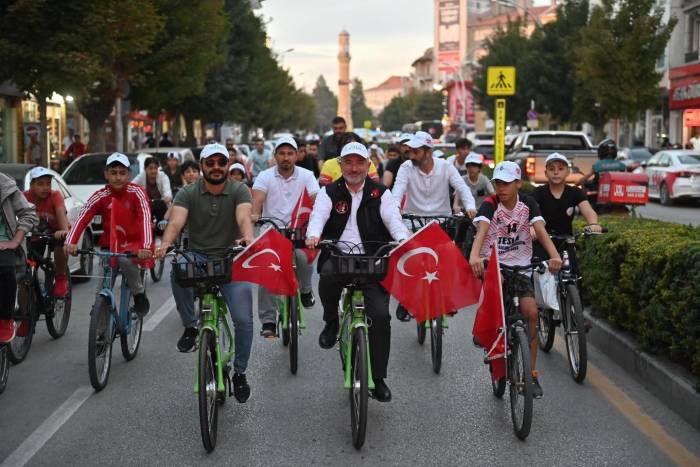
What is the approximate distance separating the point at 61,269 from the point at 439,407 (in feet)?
13.7

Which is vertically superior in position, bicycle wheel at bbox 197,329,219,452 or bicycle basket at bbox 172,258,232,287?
bicycle basket at bbox 172,258,232,287

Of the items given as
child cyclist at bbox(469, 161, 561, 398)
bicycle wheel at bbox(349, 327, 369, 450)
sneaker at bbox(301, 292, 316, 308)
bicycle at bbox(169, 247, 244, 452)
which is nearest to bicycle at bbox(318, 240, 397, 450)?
bicycle wheel at bbox(349, 327, 369, 450)

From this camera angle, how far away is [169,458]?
5719mm

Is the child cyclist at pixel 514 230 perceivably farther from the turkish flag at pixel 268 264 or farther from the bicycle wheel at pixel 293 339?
the bicycle wheel at pixel 293 339

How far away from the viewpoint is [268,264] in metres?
6.62

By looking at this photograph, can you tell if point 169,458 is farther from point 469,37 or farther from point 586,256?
point 469,37

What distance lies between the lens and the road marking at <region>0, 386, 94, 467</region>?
576 cm

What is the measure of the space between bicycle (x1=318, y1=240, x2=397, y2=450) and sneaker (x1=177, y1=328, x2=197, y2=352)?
1.16 m

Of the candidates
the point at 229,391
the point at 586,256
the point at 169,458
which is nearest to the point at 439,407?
the point at 229,391

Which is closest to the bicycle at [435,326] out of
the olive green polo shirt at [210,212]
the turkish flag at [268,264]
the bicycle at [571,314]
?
the bicycle at [571,314]

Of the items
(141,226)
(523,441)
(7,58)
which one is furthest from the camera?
(7,58)

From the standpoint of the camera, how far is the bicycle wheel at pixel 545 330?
8703 millimetres

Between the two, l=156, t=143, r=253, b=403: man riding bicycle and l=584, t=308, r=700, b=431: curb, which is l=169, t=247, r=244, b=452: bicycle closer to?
l=156, t=143, r=253, b=403: man riding bicycle

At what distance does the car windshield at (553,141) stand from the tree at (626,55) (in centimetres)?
2087
